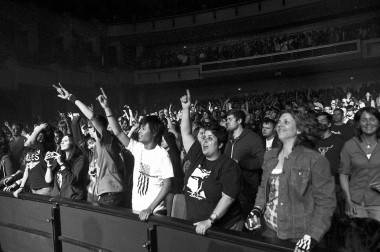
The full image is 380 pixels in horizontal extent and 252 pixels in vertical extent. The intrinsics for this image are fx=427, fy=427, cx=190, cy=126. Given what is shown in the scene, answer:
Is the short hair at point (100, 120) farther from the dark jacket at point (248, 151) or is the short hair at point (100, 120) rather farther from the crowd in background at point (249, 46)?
the crowd in background at point (249, 46)

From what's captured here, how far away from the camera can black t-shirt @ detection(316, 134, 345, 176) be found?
4.42 m

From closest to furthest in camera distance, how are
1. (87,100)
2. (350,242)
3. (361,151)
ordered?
(350,242), (361,151), (87,100)

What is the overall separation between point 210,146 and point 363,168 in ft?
4.51

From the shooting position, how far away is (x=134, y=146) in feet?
11.3

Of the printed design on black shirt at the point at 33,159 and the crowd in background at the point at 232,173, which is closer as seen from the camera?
the crowd in background at the point at 232,173

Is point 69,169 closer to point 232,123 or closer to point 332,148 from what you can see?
point 232,123

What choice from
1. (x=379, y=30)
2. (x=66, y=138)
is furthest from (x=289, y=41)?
(x=66, y=138)

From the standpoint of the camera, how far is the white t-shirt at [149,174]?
3.19 m

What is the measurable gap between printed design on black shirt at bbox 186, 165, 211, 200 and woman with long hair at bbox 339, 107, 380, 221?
1297 mm

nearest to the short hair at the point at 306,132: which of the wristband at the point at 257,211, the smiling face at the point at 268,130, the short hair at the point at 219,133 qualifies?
the wristband at the point at 257,211

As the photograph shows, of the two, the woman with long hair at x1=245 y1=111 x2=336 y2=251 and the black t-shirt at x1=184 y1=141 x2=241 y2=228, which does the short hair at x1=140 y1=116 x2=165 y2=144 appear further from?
the woman with long hair at x1=245 y1=111 x2=336 y2=251

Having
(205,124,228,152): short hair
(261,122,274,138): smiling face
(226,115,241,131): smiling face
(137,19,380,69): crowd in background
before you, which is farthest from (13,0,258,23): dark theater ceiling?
(205,124,228,152): short hair

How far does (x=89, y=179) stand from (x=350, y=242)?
8.53 ft

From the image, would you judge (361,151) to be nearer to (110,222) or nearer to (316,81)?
(110,222)
